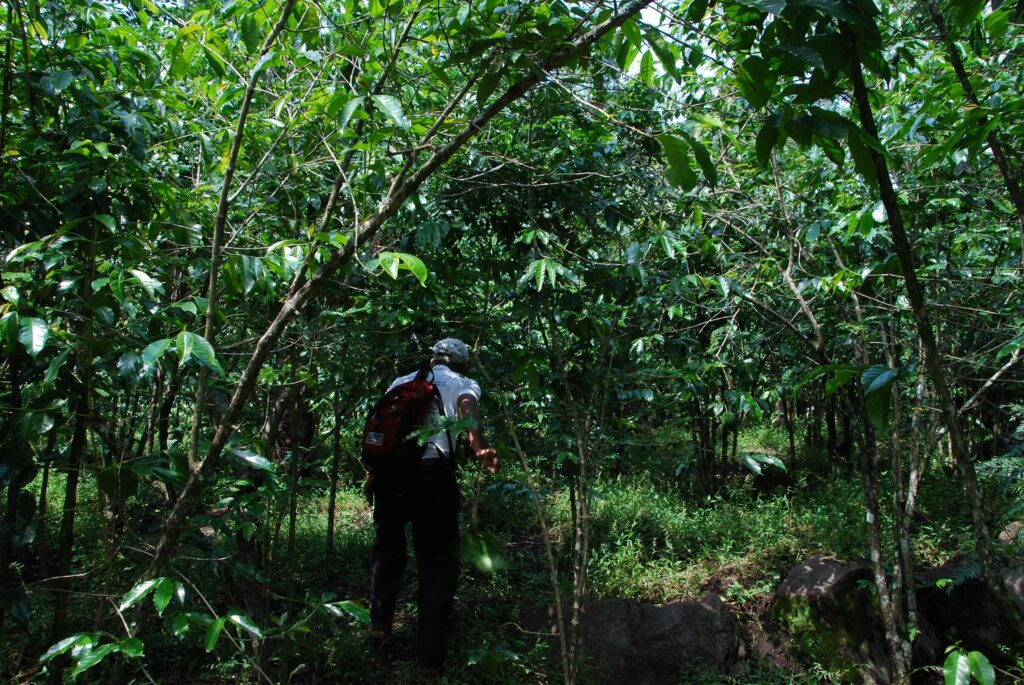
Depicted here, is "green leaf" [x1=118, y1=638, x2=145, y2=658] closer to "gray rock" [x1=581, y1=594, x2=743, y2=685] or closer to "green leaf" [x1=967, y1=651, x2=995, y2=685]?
"green leaf" [x1=967, y1=651, x2=995, y2=685]

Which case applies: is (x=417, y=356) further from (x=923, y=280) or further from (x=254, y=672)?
(x=923, y=280)

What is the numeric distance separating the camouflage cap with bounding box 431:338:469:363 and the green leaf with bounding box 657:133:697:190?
7.20 feet

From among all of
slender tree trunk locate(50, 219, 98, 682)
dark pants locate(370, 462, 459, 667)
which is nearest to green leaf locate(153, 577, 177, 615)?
slender tree trunk locate(50, 219, 98, 682)

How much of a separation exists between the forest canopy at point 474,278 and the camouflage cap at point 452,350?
0.31ft

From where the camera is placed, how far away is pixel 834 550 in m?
5.02

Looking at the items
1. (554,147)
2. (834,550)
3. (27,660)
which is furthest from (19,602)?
(834,550)

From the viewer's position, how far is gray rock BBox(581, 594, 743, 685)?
12.4 ft

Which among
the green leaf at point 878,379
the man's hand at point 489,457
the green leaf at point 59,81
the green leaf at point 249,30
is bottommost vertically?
the man's hand at point 489,457

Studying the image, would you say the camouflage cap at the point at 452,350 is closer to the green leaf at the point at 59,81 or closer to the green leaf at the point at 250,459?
the green leaf at the point at 250,459

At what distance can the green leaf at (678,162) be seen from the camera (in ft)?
4.68

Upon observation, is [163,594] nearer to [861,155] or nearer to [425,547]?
[861,155]

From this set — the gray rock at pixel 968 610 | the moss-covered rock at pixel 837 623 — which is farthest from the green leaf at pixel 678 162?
the gray rock at pixel 968 610

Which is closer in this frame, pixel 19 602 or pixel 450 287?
pixel 19 602

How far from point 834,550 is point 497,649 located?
2.92m
